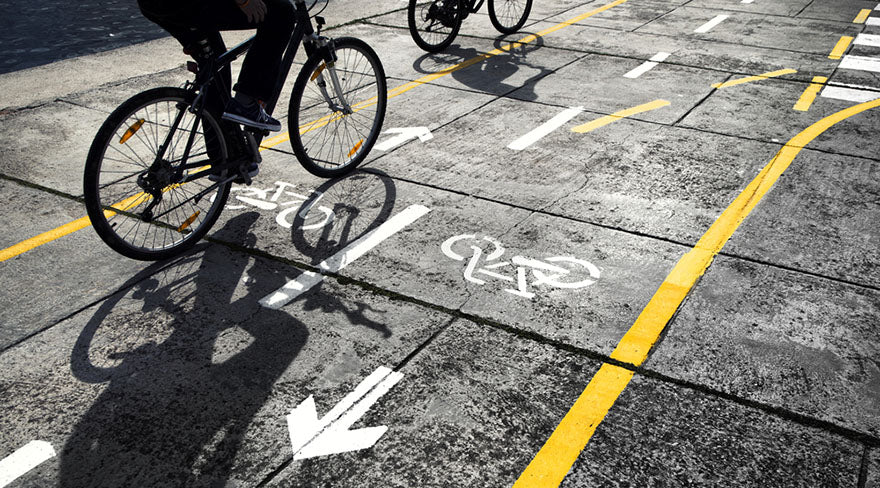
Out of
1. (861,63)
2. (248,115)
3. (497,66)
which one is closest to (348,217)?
(248,115)

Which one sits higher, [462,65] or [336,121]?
[336,121]

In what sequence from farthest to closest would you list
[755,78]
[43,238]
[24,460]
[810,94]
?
[755,78] < [810,94] < [43,238] < [24,460]

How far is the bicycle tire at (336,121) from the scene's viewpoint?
517cm

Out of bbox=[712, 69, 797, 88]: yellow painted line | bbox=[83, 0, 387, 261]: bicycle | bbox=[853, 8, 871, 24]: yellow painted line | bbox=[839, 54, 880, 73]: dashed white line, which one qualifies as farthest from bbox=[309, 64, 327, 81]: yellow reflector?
bbox=[853, 8, 871, 24]: yellow painted line

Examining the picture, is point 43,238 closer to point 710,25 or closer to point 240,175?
Answer: point 240,175

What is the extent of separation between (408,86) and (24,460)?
569cm

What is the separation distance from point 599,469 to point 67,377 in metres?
2.57

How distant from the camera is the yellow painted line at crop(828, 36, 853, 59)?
8.88 m

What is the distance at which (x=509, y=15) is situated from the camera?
10242 millimetres

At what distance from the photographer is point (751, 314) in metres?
3.84

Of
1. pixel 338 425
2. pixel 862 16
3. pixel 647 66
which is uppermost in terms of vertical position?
pixel 338 425

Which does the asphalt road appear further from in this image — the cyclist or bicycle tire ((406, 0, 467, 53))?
bicycle tire ((406, 0, 467, 53))

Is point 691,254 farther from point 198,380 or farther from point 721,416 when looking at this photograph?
point 198,380

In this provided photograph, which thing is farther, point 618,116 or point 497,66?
point 497,66
